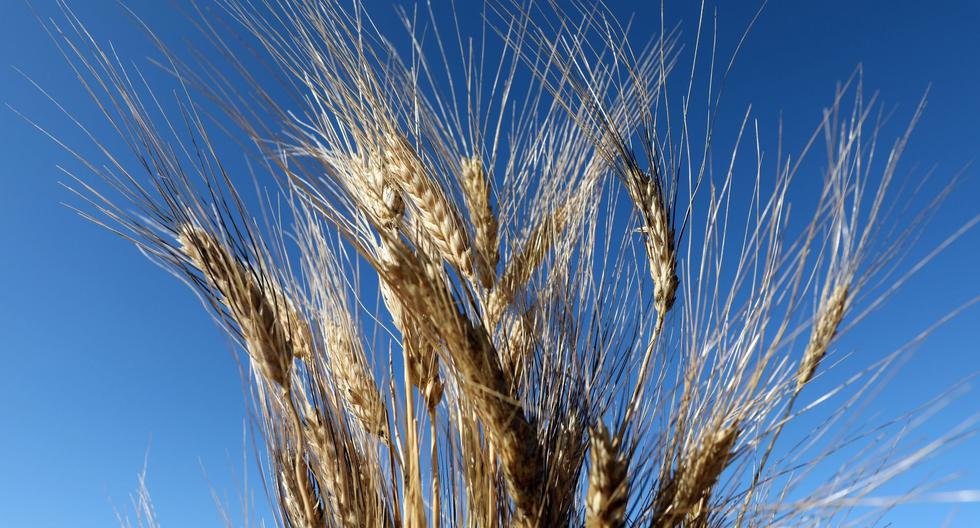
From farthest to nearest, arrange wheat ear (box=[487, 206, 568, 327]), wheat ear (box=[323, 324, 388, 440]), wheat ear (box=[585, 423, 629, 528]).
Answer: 1. wheat ear (box=[323, 324, 388, 440])
2. wheat ear (box=[487, 206, 568, 327])
3. wheat ear (box=[585, 423, 629, 528])

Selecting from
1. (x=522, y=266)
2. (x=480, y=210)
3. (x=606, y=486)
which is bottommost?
(x=606, y=486)

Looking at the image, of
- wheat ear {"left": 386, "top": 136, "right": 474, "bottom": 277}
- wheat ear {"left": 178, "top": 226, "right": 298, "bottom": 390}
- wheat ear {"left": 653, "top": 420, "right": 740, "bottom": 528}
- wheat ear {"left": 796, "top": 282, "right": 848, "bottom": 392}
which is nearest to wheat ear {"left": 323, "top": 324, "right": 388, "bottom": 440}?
wheat ear {"left": 178, "top": 226, "right": 298, "bottom": 390}

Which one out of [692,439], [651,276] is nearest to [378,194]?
[651,276]

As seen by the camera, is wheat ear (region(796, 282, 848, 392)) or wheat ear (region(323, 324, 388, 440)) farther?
wheat ear (region(323, 324, 388, 440))

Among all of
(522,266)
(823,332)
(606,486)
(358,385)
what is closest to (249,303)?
(358,385)

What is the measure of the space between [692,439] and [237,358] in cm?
76

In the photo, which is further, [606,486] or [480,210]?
[480,210]

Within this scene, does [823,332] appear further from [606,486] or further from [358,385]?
[358,385]

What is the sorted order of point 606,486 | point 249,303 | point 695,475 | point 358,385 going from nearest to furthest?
point 606,486
point 695,475
point 249,303
point 358,385

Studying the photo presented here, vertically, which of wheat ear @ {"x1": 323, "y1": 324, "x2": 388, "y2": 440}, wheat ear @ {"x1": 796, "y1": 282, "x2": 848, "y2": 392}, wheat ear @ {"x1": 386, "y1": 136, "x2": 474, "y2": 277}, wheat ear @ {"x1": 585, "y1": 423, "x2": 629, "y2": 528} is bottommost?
wheat ear @ {"x1": 585, "y1": 423, "x2": 629, "y2": 528}

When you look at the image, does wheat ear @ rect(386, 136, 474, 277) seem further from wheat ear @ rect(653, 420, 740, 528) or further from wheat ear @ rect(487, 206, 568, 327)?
wheat ear @ rect(653, 420, 740, 528)

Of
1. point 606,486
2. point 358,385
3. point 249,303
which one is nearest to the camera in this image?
point 606,486

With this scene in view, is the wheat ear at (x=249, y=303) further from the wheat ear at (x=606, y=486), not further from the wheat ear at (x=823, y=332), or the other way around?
the wheat ear at (x=823, y=332)

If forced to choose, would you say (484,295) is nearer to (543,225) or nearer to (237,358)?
(543,225)
